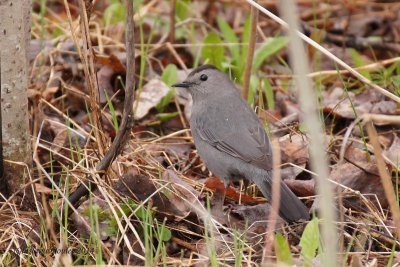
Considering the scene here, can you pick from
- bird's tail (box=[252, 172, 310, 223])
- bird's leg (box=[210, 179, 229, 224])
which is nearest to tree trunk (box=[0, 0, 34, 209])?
bird's leg (box=[210, 179, 229, 224])

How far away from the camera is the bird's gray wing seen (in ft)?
16.0

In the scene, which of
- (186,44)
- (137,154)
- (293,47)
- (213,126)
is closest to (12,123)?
(137,154)

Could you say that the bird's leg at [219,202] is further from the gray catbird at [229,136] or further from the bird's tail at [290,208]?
the bird's tail at [290,208]

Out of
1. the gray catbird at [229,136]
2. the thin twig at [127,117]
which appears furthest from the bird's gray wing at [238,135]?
the thin twig at [127,117]

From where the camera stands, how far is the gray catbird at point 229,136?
471cm

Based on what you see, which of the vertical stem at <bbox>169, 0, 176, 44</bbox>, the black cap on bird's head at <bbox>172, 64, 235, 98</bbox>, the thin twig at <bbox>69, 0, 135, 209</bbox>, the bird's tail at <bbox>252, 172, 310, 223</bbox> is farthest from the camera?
the vertical stem at <bbox>169, 0, 176, 44</bbox>

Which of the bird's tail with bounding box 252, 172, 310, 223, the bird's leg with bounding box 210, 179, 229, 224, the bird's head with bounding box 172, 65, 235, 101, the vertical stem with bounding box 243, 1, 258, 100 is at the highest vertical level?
the vertical stem with bounding box 243, 1, 258, 100

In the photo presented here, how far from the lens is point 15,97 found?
4.25m

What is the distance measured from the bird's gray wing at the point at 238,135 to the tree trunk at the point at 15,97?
126cm

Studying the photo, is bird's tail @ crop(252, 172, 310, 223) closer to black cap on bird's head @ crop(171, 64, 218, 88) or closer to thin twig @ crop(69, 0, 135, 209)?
thin twig @ crop(69, 0, 135, 209)

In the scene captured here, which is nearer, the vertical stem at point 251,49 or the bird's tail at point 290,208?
the bird's tail at point 290,208

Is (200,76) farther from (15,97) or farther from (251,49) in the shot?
(15,97)

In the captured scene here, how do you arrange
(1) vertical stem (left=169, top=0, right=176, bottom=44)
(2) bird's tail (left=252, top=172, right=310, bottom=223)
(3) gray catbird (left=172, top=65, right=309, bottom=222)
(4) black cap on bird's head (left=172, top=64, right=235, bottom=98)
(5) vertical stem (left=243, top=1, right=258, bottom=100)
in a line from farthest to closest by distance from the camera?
(1) vertical stem (left=169, top=0, right=176, bottom=44) < (4) black cap on bird's head (left=172, top=64, right=235, bottom=98) < (5) vertical stem (left=243, top=1, right=258, bottom=100) < (3) gray catbird (left=172, top=65, right=309, bottom=222) < (2) bird's tail (left=252, top=172, right=310, bottom=223)

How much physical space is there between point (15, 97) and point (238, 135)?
153cm
